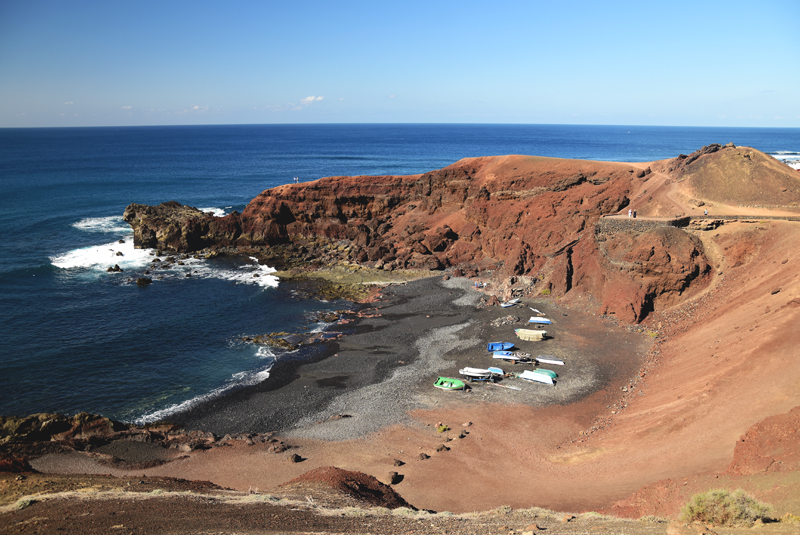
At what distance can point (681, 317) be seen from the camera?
113 feet

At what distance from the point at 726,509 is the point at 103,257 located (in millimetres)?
66573

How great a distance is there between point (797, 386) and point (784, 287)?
11.7m

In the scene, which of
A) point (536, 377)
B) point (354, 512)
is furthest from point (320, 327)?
point (354, 512)

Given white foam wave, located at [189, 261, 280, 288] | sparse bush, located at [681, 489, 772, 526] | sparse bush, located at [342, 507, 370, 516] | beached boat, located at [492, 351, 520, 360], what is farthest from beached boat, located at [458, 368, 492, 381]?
white foam wave, located at [189, 261, 280, 288]

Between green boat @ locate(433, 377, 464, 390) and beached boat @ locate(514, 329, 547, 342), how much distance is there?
326 inches

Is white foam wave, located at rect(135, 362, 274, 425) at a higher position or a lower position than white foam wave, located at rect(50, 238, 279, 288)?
lower

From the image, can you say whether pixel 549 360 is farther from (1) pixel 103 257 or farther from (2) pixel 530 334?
(1) pixel 103 257

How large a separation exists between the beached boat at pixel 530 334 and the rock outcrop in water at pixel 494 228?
716cm

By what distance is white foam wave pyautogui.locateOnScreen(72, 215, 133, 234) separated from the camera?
2795 inches

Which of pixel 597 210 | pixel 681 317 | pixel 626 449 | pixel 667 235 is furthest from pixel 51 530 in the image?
pixel 597 210

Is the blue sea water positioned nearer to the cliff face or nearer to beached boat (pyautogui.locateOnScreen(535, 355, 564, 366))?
the cliff face

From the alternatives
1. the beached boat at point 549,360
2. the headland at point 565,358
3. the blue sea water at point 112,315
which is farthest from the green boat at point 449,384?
the blue sea water at point 112,315

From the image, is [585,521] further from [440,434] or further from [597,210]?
[597,210]

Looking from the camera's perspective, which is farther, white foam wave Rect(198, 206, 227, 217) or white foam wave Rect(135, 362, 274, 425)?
white foam wave Rect(198, 206, 227, 217)
